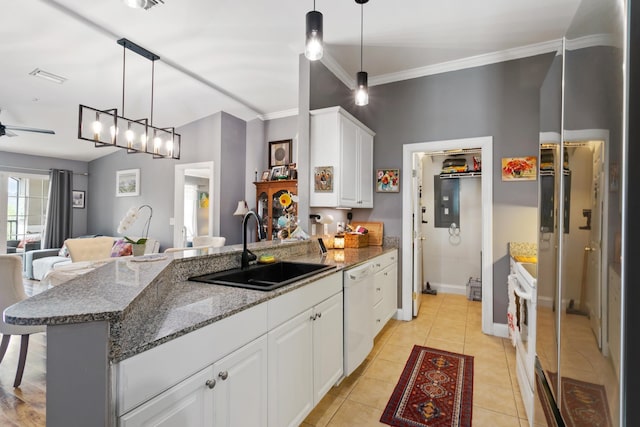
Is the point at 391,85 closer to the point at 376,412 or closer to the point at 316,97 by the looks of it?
the point at 316,97

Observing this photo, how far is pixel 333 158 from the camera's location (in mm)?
2963

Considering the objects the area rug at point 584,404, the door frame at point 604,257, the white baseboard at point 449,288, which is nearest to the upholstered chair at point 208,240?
the white baseboard at point 449,288

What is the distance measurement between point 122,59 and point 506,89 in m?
4.28

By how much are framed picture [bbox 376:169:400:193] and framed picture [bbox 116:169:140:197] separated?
4961 millimetres

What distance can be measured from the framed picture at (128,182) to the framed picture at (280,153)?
119 inches

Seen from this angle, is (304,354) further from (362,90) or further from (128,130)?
(128,130)

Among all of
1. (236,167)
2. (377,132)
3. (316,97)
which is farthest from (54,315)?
(236,167)

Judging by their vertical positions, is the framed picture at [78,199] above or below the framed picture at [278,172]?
below

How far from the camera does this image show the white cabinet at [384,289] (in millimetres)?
2854

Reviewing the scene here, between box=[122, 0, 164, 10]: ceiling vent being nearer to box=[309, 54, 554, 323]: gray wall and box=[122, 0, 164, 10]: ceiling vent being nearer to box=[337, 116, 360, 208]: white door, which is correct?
box=[309, 54, 554, 323]: gray wall

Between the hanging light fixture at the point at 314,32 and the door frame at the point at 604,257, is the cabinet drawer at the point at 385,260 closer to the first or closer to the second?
the hanging light fixture at the point at 314,32

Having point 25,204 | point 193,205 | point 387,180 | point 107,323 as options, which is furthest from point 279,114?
point 25,204

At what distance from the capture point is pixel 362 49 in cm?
320

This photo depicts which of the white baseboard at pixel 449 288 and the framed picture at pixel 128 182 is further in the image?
the framed picture at pixel 128 182
